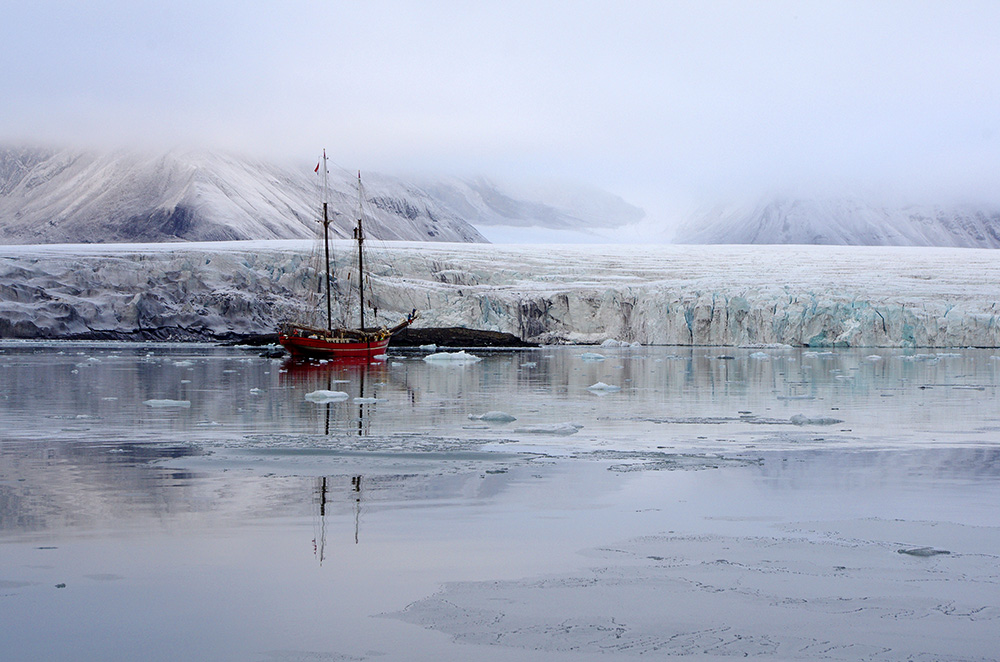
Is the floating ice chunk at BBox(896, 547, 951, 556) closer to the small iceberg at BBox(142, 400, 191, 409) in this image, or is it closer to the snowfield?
the small iceberg at BBox(142, 400, 191, 409)

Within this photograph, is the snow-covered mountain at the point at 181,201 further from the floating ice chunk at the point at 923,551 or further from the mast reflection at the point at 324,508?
the floating ice chunk at the point at 923,551

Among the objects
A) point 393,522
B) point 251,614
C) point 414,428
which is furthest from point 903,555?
point 414,428

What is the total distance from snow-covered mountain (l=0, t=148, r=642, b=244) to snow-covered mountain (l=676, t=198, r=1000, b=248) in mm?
43047

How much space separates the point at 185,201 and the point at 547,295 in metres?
63.0

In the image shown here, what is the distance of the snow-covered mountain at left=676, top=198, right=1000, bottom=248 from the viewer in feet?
438

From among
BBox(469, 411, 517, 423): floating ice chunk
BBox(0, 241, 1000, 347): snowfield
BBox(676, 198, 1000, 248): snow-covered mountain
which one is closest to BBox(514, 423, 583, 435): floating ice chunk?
BBox(469, 411, 517, 423): floating ice chunk

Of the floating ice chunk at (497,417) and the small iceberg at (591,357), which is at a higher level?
the floating ice chunk at (497,417)

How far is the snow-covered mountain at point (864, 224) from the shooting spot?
13362 centimetres

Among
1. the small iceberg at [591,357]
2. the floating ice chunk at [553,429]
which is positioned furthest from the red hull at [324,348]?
the floating ice chunk at [553,429]

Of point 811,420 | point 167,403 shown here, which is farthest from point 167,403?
point 811,420

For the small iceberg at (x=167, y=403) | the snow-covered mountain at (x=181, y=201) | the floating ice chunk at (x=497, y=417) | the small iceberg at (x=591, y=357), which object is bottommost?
the small iceberg at (x=591, y=357)

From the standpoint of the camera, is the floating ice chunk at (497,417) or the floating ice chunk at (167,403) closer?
the floating ice chunk at (497,417)

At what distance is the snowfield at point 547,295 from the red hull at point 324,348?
9.24 meters

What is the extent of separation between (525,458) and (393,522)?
2.08 metres
